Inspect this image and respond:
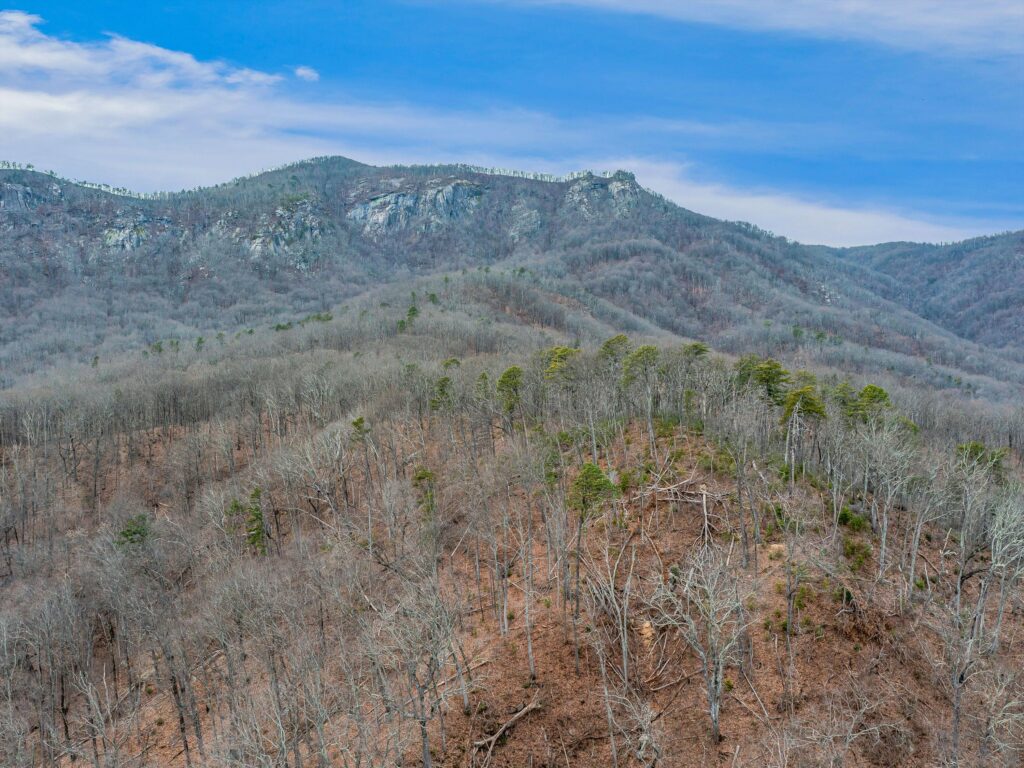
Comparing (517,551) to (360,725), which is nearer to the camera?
(360,725)

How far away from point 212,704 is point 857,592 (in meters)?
40.4

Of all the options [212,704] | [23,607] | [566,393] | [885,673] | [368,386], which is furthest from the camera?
[368,386]

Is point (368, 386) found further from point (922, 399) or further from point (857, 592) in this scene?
point (922, 399)

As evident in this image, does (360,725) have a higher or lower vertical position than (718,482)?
lower

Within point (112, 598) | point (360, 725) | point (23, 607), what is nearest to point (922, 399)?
point (360, 725)

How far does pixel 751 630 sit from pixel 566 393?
3339 cm

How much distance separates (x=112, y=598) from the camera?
40.3m

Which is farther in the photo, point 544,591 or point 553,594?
point 544,591

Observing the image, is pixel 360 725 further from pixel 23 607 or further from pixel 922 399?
pixel 922 399

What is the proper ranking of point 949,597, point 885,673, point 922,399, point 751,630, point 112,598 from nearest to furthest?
Result: point 885,673, point 751,630, point 949,597, point 112,598, point 922,399

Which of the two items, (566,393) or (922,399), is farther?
(922,399)

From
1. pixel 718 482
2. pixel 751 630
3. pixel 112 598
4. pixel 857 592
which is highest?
pixel 718 482

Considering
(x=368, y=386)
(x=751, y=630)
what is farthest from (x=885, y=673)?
(x=368, y=386)

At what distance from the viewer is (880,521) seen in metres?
39.2
